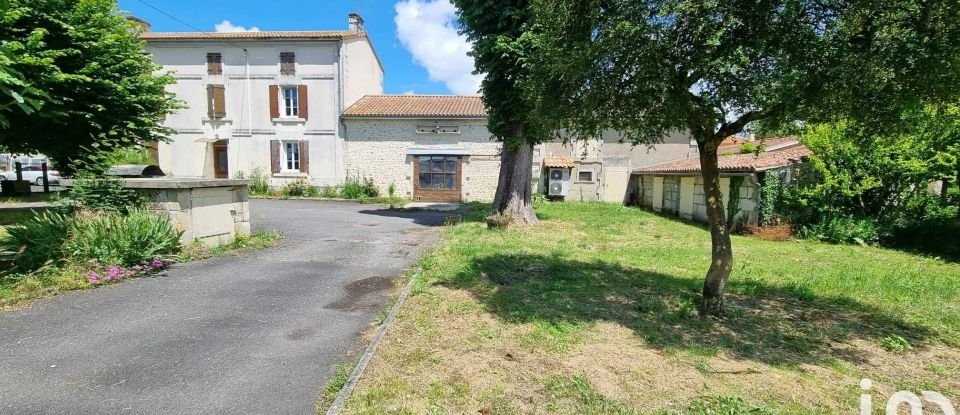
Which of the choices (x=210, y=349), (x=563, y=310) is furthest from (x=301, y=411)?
(x=563, y=310)

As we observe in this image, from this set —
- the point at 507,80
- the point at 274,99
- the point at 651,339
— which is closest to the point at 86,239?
the point at 651,339

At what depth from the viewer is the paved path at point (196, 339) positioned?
9.30 ft

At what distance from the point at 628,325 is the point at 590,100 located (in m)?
2.29

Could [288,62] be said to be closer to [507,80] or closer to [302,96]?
[302,96]

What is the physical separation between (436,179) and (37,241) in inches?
615

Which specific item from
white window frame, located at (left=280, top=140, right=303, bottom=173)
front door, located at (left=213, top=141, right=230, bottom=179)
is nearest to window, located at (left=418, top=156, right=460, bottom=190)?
white window frame, located at (left=280, top=140, right=303, bottom=173)

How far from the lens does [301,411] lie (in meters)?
2.72

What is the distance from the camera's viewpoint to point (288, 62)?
20.4 metres

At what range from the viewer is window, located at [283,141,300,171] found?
68.4 feet

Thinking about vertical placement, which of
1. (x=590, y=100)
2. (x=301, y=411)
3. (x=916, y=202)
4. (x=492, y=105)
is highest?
(x=492, y=105)

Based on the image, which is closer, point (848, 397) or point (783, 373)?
point (848, 397)

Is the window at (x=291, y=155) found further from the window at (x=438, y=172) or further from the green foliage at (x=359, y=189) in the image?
the window at (x=438, y=172)

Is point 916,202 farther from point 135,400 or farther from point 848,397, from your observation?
point 135,400

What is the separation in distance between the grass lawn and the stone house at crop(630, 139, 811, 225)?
12.1 feet
